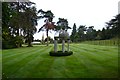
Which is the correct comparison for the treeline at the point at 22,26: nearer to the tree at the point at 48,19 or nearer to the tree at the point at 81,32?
the tree at the point at 48,19

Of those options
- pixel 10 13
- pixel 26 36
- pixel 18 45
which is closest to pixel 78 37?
pixel 26 36

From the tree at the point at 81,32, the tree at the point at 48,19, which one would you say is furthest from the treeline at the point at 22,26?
the tree at the point at 81,32

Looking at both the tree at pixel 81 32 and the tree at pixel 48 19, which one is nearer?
the tree at pixel 48 19

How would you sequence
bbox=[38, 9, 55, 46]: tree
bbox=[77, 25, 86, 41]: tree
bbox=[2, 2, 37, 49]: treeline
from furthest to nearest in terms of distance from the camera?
bbox=[77, 25, 86, 41]: tree → bbox=[38, 9, 55, 46]: tree → bbox=[2, 2, 37, 49]: treeline

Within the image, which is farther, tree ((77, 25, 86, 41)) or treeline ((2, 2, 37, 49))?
tree ((77, 25, 86, 41))

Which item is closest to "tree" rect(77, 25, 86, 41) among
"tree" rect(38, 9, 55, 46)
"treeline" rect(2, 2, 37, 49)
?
"tree" rect(38, 9, 55, 46)

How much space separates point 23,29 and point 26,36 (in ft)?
14.5

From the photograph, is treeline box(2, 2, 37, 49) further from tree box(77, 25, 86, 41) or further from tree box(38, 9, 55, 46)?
tree box(77, 25, 86, 41)

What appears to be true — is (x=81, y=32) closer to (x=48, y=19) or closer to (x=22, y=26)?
(x=48, y=19)

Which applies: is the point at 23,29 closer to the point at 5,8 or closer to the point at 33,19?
the point at 33,19

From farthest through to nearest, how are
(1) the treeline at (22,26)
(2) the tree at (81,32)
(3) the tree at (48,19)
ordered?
(2) the tree at (81,32) < (3) the tree at (48,19) < (1) the treeline at (22,26)

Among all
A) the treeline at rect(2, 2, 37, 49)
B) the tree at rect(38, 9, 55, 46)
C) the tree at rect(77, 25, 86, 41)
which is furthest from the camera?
the tree at rect(77, 25, 86, 41)

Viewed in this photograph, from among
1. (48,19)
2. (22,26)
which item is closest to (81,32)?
(48,19)

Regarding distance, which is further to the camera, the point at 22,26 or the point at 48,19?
the point at 48,19
